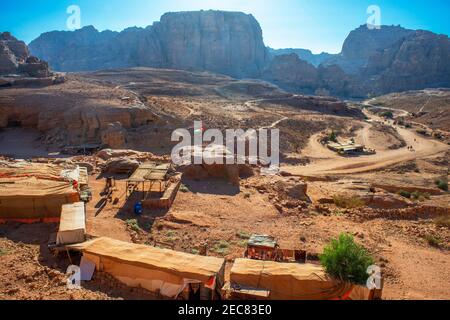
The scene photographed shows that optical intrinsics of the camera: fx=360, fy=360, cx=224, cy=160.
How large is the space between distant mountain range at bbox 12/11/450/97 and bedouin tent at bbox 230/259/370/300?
8955 centimetres

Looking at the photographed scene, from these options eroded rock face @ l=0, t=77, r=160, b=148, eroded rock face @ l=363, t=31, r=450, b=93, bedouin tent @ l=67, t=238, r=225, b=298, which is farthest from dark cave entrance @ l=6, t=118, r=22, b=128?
eroded rock face @ l=363, t=31, r=450, b=93

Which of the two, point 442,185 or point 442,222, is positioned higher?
point 442,222

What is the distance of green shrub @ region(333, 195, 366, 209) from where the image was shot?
730 inches

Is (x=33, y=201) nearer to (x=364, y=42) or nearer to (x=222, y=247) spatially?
(x=222, y=247)

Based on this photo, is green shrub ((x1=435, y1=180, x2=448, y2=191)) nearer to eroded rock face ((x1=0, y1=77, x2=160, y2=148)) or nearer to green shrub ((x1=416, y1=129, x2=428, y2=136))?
eroded rock face ((x1=0, y1=77, x2=160, y2=148))

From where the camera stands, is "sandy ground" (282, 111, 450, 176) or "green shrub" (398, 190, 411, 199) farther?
"sandy ground" (282, 111, 450, 176)

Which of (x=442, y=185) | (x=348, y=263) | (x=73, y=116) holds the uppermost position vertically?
(x=73, y=116)

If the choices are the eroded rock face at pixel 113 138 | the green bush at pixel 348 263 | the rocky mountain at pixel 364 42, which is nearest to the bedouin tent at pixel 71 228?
the green bush at pixel 348 263

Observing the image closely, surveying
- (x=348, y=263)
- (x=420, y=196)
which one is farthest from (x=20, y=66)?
(x=348, y=263)

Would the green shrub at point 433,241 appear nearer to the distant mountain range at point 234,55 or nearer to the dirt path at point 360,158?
the dirt path at point 360,158

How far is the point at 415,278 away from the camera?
38.4 feet

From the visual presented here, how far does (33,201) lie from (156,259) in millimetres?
6099

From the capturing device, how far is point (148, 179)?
16.5 metres

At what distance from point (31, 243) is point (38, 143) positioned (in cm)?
2269
